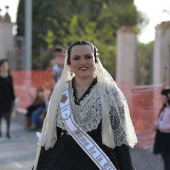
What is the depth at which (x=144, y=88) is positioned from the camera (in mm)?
12695

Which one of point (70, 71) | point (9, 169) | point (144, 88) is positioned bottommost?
point (9, 169)

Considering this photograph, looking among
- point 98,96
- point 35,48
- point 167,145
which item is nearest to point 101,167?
point 98,96

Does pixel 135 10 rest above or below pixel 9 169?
above

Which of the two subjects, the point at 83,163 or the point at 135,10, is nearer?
the point at 83,163

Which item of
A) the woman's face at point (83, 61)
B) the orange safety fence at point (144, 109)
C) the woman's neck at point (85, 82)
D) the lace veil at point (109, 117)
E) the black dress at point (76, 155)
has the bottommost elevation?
the orange safety fence at point (144, 109)

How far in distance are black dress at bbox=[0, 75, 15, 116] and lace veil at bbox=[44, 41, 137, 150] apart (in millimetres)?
8562

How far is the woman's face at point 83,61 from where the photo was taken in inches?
199

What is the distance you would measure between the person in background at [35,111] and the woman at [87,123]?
34.1ft

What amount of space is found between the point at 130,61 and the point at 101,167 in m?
13.3

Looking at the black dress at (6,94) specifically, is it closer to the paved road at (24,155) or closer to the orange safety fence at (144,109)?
the paved road at (24,155)

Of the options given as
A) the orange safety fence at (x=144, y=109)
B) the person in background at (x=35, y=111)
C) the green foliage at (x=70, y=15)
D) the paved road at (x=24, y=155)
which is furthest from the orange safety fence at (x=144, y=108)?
the green foliage at (x=70, y=15)

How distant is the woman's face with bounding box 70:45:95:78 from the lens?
5055mm

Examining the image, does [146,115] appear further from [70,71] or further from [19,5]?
[19,5]

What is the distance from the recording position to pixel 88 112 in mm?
4988
